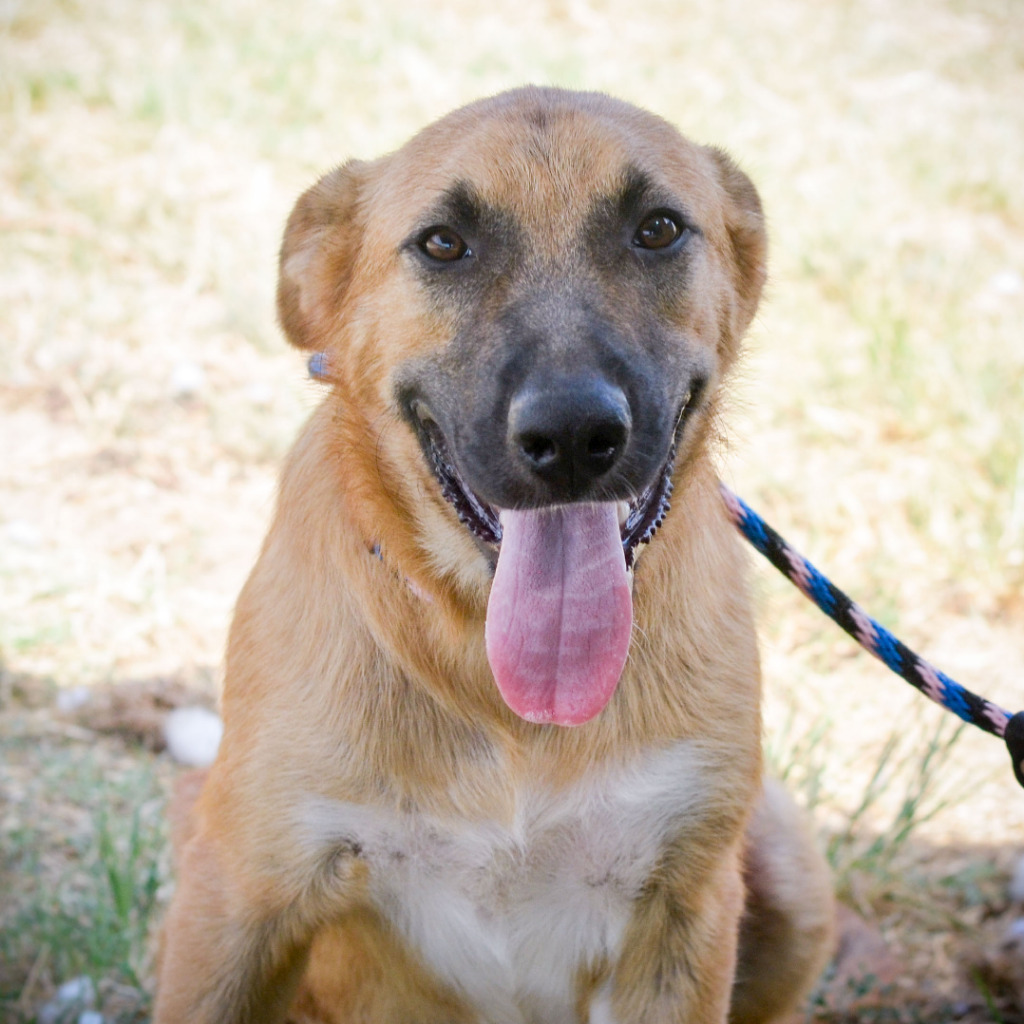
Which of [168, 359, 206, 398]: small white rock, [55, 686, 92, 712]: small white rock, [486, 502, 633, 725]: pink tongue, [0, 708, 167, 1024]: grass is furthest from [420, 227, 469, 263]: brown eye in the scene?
[168, 359, 206, 398]: small white rock

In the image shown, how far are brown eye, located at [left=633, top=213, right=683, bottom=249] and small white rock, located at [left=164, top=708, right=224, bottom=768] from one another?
6.73 ft

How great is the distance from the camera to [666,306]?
7.37 feet

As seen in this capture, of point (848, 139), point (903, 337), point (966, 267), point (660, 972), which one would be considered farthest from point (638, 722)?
point (848, 139)

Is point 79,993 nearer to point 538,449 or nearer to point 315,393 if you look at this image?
point 315,393

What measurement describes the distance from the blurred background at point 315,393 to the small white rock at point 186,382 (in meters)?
0.02

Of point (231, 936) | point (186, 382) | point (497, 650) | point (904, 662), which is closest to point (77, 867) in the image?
point (231, 936)

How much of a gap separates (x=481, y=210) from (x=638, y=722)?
1.02 m

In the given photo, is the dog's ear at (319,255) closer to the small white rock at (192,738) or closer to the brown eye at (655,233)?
the brown eye at (655,233)

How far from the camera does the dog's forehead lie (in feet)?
7.32

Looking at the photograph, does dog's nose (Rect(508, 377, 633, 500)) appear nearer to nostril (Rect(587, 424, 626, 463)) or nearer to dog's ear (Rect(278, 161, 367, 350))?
nostril (Rect(587, 424, 626, 463))

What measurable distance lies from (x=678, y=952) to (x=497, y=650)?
2.36 ft

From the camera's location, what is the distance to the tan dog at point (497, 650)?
209 cm

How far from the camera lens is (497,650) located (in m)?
2.06

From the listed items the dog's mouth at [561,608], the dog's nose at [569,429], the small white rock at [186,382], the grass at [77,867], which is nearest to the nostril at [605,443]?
the dog's nose at [569,429]
